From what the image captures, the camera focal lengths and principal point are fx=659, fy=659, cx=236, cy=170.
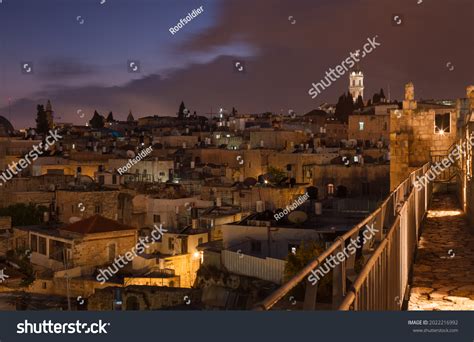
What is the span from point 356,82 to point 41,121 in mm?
63683

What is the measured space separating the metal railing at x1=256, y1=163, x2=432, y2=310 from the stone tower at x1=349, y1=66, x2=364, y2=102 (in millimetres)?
113454

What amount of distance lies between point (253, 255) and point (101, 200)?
1314 cm

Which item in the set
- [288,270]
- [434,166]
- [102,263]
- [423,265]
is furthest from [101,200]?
[423,265]

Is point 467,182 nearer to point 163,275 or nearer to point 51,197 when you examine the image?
point 163,275

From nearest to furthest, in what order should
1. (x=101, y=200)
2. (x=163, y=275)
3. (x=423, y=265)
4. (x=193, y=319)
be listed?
(x=193, y=319) → (x=423, y=265) → (x=163, y=275) → (x=101, y=200)

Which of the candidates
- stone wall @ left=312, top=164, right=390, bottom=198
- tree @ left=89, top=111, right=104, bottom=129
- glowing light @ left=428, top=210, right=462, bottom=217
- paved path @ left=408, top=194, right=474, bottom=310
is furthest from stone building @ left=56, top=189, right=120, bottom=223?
tree @ left=89, top=111, right=104, bottom=129

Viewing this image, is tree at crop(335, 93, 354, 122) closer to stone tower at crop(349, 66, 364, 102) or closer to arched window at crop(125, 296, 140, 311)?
stone tower at crop(349, 66, 364, 102)

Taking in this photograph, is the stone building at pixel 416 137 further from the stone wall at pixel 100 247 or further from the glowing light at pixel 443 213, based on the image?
the stone wall at pixel 100 247

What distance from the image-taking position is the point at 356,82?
121m

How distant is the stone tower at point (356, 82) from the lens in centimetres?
11956

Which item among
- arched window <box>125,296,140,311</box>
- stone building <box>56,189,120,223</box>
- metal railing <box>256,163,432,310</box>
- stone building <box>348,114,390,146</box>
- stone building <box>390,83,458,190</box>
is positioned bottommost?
arched window <box>125,296,140,311</box>

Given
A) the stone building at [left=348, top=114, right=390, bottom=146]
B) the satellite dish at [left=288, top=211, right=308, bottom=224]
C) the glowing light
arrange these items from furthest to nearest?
the stone building at [left=348, top=114, right=390, bottom=146]
the satellite dish at [left=288, top=211, right=308, bottom=224]
the glowing light

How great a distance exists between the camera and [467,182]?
12.3m

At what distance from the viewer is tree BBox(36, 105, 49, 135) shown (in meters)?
75.8
